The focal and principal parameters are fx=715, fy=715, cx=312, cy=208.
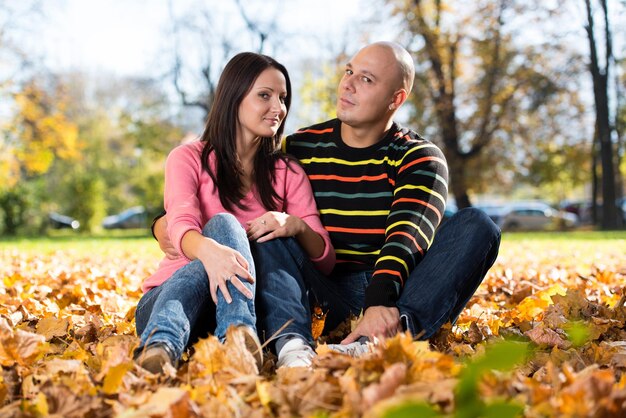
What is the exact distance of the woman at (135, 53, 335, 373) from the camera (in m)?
2.41

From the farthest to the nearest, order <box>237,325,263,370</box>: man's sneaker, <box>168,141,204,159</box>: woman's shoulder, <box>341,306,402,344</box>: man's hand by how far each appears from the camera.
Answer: <box>168,141,204,159</box>: woman's shoulder < <box>341,306,402,344</box>: man's hand < <box>237,325,263,370</box>: man's sneaker

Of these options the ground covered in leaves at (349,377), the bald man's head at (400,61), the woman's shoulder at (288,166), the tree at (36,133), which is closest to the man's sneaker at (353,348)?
the ground covered in leaves at (349,377)

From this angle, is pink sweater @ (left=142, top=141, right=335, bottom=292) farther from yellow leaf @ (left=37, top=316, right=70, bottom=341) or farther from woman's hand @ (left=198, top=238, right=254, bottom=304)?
yellow leaf @ (left=37, top=316, right=70, bottom=341)

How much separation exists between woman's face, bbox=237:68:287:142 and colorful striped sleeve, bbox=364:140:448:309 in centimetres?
57

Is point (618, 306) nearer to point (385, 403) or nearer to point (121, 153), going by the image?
point (385, 403)

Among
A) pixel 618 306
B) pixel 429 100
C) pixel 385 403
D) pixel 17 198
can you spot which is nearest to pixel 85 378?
pixel 385 403

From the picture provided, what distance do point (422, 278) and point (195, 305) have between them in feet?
2.84

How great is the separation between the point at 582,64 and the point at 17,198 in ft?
56.3

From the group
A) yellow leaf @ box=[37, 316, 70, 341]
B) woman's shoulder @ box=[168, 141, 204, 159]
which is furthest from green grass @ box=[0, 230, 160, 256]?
woman's shoulder @ box=[168, 141, 204, 159]

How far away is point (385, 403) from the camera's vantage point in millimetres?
1429

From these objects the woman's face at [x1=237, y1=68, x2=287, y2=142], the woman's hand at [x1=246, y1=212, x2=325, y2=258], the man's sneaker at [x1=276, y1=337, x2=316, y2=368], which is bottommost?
the man's sneaker at [x1=276, y1=337, x2=316, y2=368]

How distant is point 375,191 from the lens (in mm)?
3090

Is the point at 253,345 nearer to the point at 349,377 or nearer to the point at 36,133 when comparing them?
the point at 349,377

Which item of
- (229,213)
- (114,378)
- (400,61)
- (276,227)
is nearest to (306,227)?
(276,227)
